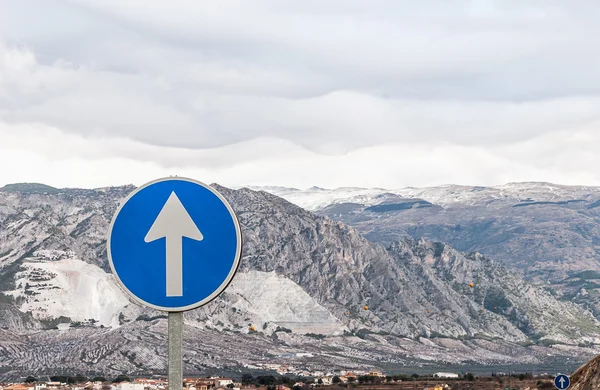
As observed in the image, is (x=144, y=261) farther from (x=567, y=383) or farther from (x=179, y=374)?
(x=567, y=383)

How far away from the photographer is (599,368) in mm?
30203

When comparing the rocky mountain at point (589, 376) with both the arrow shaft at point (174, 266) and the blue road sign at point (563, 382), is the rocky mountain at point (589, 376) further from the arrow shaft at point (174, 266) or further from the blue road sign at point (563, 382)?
the arrow shaft at point (174, 266)

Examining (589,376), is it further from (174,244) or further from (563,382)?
(174,244)

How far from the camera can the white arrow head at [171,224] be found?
35.0 feet

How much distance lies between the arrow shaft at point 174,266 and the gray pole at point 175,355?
0.27m

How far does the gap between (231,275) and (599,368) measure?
72.5 feet

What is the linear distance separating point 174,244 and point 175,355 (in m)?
1.17

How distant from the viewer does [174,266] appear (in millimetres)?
10555

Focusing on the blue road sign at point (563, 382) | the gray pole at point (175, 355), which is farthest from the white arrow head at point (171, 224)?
the blue road sign at point (563, 382)

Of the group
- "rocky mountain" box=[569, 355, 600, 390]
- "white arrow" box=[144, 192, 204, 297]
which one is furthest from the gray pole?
"rocky mountain" box=[569, 355, 600, 390]

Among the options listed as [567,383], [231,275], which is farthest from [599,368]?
[231,275]

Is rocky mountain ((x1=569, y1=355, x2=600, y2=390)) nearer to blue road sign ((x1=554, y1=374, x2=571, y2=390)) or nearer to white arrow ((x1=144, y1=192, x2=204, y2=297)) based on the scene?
blue road sign ((x1=554, y1=374, x2=571, y2=390))

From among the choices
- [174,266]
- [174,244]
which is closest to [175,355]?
[174,266]

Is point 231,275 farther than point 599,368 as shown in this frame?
No
